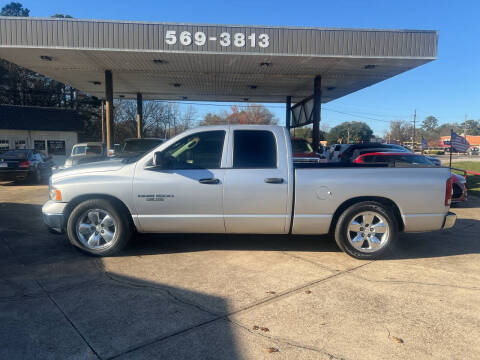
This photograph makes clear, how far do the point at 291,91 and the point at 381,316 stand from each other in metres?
19.0

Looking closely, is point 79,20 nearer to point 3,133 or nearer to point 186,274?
point 186,274

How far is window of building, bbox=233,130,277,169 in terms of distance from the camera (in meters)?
4.81

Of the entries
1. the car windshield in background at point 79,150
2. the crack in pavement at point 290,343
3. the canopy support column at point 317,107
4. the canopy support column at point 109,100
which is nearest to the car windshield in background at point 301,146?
the canopy support column at point 317,107

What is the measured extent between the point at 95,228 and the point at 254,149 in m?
2.57

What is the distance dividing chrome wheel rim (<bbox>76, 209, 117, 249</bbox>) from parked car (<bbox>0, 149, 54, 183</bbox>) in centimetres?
1056

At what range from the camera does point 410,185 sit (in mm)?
4750

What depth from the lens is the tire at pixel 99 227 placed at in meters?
4.78

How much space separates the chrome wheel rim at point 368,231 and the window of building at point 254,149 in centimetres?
146

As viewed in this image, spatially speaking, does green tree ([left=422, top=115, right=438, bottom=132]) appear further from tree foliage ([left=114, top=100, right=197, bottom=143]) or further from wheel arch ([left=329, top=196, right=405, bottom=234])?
wheel arch ([left=329, top=196, right=405, bottom=234])

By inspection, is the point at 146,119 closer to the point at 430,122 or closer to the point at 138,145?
the point at 138,145

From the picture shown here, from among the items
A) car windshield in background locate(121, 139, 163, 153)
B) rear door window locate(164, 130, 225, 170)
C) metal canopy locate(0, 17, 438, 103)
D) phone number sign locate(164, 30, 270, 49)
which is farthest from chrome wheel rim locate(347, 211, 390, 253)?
car windshield in background locate(121, 139, 163, 153)

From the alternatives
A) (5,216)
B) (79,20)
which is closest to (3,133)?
(79,20)

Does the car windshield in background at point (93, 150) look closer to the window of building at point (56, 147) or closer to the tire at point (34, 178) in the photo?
the tire at point (34, 178)

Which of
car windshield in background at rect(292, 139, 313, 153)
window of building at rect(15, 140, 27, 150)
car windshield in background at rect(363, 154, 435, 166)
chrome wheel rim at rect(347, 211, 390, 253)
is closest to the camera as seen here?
chrome wheel rim at rect(347, 211, 390, 253)
